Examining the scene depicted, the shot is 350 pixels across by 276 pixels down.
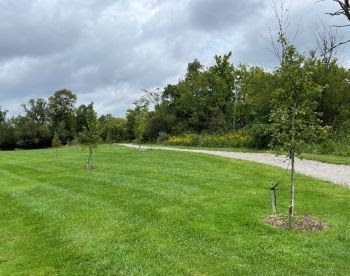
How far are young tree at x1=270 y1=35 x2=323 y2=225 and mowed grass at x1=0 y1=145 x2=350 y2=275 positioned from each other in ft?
5.26

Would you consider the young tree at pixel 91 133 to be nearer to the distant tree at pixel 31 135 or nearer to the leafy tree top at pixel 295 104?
the leafy tree top at pixel 295 104

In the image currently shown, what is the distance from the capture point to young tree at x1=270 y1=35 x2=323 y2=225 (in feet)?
33.4

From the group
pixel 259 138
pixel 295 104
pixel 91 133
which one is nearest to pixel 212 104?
pixel 259 138

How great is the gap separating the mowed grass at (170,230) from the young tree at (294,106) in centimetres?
160

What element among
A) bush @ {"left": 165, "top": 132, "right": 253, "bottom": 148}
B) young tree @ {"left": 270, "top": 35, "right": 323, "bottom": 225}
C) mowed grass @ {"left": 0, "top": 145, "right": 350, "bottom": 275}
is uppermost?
young tree @ {"left": 270, "top": 35, "right": 323, "bottom": 225}

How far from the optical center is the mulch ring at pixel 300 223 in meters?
9.71

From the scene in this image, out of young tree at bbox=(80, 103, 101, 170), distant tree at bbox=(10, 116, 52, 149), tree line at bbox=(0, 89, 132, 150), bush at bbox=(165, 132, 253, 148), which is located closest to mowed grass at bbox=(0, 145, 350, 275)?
young tree at bbox=(80, 103, 101, 170)

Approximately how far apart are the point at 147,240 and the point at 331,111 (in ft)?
93.5

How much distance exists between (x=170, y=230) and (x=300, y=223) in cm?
291

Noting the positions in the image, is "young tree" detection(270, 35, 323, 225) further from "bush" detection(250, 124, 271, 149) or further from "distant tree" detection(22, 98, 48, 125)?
"distant tree" detection(22, 98, 48, 125)

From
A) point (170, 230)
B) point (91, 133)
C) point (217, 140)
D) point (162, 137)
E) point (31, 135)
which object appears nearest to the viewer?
point (170, 230)

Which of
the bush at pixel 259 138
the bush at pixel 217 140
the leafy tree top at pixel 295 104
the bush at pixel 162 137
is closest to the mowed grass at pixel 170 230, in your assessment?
the leafy tree top at pixel 295 104

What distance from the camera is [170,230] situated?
9.73 metres

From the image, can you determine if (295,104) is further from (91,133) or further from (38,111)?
(38,111)
